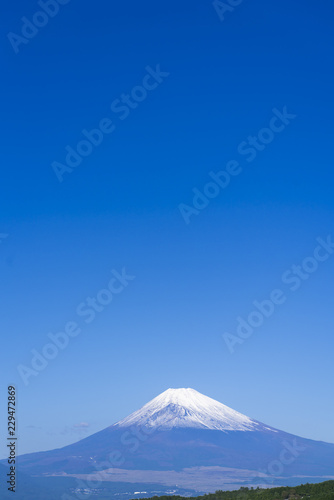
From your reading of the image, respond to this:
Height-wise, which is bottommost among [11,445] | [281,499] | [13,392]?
[281,499]

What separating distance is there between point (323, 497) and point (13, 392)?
67.0ft

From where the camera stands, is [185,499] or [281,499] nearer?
[281,499]

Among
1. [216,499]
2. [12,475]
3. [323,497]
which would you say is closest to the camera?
[323,497]

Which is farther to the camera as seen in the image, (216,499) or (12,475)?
(12,475)

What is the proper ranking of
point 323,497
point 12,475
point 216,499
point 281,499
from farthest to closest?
point 12,475 → point 216,499 → point 281,499 → point 323,497

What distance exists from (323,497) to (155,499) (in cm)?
1207

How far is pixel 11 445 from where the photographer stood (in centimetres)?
3953

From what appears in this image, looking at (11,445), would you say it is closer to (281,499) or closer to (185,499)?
(185,499)

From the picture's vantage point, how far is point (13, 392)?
39.5 meters

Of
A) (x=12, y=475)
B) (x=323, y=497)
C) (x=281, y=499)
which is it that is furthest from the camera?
(x=12, y=475)

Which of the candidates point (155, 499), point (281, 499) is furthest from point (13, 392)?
point (281, 499)

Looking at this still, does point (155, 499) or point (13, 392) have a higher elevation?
point (13, 392)

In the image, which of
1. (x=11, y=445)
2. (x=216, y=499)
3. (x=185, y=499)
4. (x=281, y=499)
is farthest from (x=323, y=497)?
(x=11, y=445)

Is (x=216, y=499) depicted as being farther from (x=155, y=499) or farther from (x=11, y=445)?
(x=11, y=445)
